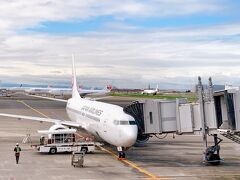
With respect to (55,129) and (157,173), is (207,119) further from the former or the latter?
(55,129)

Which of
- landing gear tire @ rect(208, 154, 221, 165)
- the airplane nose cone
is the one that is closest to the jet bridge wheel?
the airplane nose cone

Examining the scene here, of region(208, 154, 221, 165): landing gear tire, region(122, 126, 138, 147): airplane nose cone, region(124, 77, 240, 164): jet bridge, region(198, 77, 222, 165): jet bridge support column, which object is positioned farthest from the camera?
region(208, 154, 221, 165): landing gear tire

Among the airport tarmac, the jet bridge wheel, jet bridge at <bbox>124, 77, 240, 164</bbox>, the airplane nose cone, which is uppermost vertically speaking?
jet bridge at <bbox>124, 77, 240, 164</bbox>

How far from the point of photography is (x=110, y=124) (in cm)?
3353

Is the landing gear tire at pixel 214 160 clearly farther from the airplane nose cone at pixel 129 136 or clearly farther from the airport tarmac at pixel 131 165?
the airplane nose cone at pixel 129 136

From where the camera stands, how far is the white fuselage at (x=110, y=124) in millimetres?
31375

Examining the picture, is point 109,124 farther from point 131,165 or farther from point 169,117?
point 169,117

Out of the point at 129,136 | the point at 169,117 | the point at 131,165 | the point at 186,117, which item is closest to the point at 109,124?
the point at 129,136

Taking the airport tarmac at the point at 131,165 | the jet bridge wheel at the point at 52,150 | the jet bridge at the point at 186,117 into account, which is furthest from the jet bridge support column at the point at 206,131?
the jet bridge wheel at the point at 52,150

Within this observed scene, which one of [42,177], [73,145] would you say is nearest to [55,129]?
[73,145]

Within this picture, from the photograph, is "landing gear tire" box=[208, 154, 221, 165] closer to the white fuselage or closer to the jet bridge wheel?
the white fuselage

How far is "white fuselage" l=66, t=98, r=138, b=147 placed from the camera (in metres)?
31.4

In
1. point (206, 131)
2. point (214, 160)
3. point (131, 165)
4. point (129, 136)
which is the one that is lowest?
point (131, 165)

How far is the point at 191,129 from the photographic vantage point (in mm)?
31672
